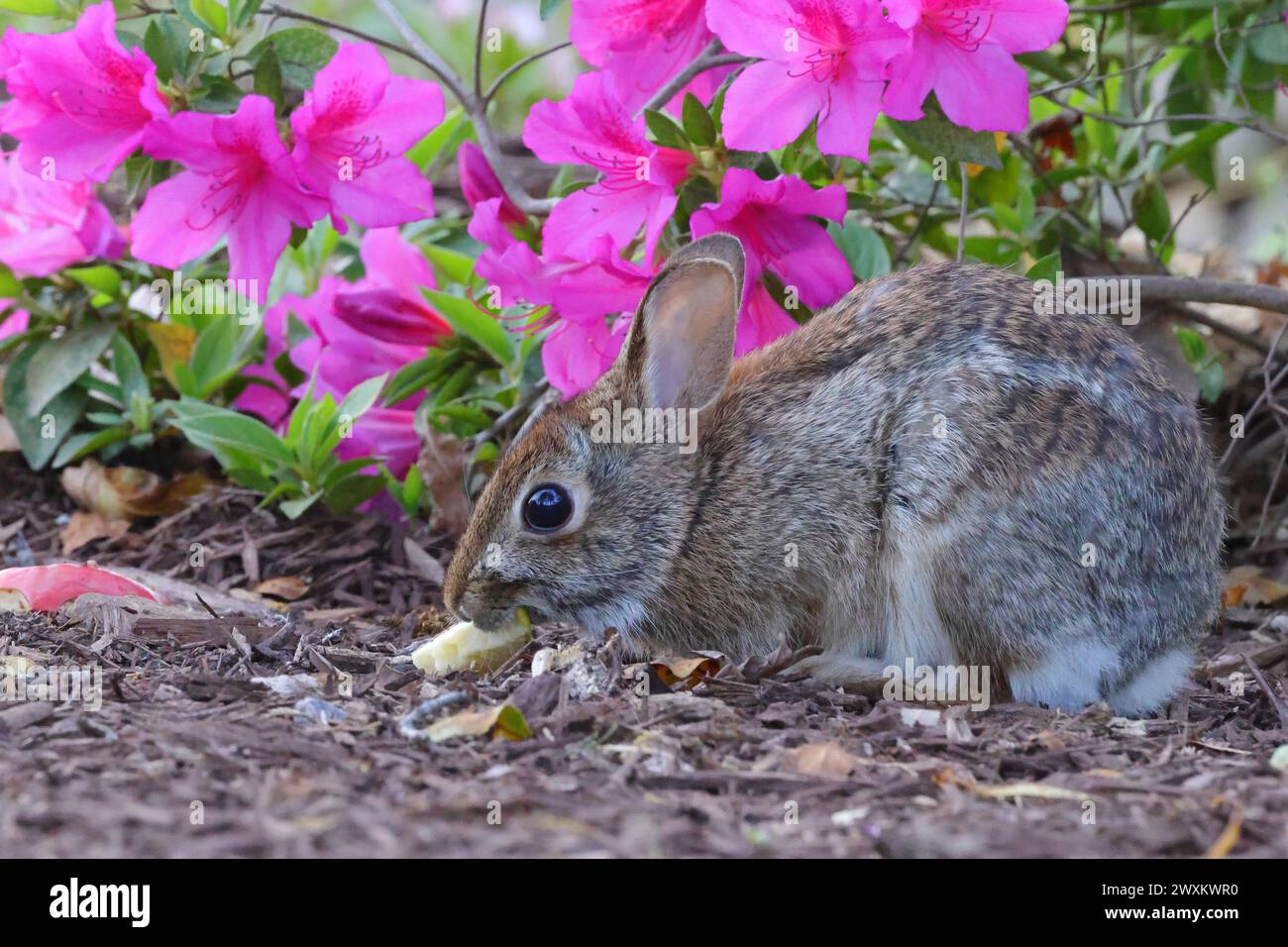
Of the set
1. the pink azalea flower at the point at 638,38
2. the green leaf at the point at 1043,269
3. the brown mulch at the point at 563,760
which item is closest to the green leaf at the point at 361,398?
the brown mulch at the point at 563,760

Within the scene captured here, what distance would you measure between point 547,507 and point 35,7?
2538 millimetres

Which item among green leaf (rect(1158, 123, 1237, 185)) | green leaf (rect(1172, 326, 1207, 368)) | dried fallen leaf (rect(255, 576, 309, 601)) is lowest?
dried fallen leaf (rect(255, 576, 309, 601))

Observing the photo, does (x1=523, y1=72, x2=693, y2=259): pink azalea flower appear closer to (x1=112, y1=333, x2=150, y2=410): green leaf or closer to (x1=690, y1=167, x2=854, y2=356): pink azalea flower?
(x1=690, y1=167, x2=854, y2=356): pink azalea flower

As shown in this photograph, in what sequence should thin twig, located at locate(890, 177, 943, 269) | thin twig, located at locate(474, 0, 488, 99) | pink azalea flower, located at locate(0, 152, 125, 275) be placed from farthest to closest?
pink azalea flower, located at locate(0, 152, 125, 275) < thin twig, located at locate(890, 177, 943, 269) < thin twig, located at locate(474, 0, 488, 99)

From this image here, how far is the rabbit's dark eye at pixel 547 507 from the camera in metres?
4.77

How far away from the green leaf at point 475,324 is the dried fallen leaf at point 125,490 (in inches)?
59.3

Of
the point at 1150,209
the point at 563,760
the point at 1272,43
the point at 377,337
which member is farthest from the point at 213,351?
the point at 1272,43

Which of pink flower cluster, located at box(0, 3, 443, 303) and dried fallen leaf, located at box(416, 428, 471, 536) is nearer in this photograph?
pink flower cluster, located at box(0, 3, 443, 303)

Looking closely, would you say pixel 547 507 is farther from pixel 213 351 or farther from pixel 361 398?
pixel 213 351

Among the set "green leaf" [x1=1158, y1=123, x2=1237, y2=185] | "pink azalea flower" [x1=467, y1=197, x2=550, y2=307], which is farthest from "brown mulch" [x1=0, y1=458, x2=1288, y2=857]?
"green leaf" [x1=1158, y1=123, x2=1237, y2=185]

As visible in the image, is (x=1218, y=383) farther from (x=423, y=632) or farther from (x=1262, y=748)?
(x=423, y=632)

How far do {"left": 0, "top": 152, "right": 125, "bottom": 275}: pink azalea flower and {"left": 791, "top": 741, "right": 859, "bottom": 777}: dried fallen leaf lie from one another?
4299 millimetres

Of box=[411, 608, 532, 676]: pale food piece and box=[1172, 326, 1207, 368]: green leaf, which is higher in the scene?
box=[1172, 326, 1207, 368]: green leaf

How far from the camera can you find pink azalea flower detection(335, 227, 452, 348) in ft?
19.1
